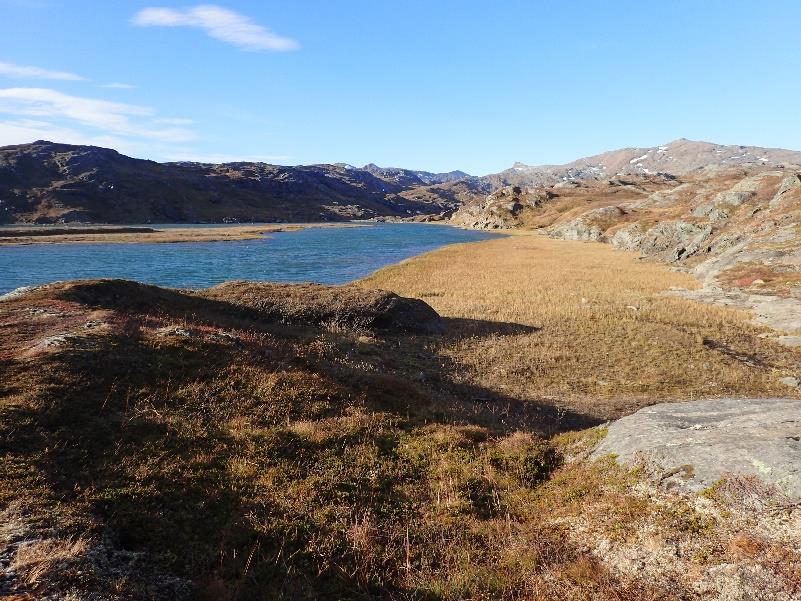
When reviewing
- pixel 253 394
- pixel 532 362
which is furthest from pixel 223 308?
pixel 532 362

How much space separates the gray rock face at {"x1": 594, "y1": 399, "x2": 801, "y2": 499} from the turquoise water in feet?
193

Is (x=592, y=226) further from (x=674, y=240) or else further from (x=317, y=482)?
(x=317, y=482)

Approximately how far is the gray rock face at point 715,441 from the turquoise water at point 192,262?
58.7 metres

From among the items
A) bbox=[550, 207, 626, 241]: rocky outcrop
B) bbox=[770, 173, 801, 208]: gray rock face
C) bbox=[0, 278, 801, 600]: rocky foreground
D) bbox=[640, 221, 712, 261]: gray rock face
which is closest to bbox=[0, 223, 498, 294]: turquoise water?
bbox=[0, 278, 801, 600]: rocky foreground

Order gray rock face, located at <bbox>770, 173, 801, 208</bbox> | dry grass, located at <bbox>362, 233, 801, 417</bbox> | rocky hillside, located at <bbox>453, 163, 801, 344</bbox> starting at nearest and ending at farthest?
dry grass, located at <bbox>362, 233, 801, 417</bbox>, rocky hillside, located at <bbox>453, 163, 801, 344</bbox>, gray rock face, located at <bbox>770, 173, 801, 208</bbox>

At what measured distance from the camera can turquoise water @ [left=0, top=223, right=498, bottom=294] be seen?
70.2m

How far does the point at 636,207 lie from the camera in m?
162

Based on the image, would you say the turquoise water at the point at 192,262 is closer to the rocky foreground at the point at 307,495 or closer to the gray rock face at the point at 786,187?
the rocky foreground at the point at 307,495

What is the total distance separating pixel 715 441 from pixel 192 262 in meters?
92.6

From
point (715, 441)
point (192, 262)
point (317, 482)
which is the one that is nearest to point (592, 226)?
point (192, 262)

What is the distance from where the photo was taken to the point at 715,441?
10.7 metres

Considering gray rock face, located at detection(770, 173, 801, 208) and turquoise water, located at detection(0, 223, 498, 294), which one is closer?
turquoise water, located at detection(0, 223, 498, 294)

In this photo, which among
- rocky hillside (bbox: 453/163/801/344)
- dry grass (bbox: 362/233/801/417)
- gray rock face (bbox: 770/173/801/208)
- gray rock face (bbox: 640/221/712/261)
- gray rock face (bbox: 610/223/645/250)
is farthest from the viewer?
gray rock face (bbox: 610/223/645/250)

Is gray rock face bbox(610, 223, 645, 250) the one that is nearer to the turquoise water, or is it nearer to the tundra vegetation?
the turquoise water
